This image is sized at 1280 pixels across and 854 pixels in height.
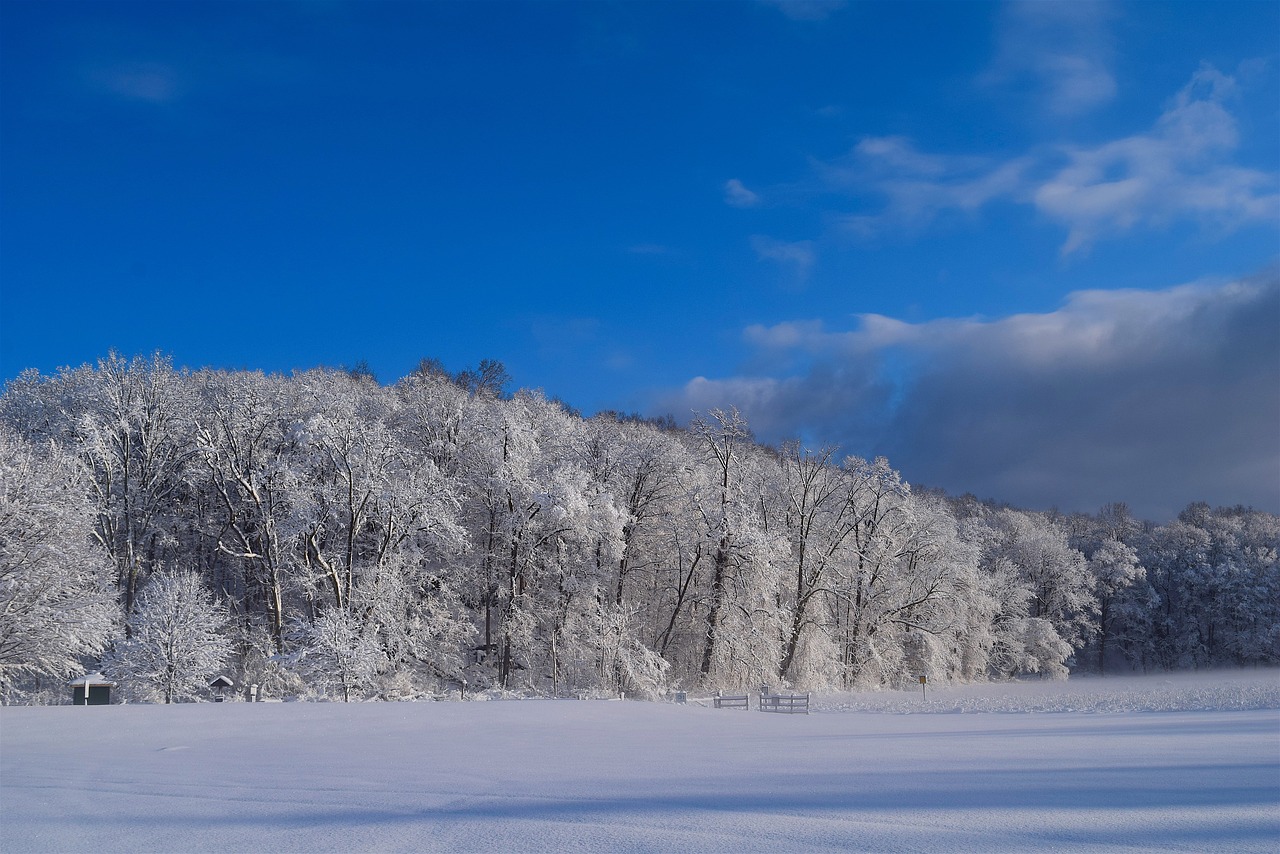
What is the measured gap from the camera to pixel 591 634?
119 ft

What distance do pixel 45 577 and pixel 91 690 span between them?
23.2 ft

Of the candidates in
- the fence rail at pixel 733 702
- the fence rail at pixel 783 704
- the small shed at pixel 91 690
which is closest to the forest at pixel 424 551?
the small shed at pixel 91 690

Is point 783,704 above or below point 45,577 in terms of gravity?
below

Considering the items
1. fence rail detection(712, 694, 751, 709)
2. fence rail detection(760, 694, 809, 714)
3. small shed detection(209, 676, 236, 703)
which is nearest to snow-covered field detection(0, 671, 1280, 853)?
small shed detection(209, 676, 236, 703)

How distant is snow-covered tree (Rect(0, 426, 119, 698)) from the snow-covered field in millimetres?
13802

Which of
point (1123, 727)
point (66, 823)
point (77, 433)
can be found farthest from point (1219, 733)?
point (77, 433)

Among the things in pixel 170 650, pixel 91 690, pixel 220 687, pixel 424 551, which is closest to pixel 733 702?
pixel 424 551

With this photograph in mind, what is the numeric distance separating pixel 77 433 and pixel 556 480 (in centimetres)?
2359

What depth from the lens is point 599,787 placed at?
8805mm

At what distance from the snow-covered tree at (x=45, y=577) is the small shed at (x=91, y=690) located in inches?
182

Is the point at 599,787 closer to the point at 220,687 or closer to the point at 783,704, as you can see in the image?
the point at 783,704

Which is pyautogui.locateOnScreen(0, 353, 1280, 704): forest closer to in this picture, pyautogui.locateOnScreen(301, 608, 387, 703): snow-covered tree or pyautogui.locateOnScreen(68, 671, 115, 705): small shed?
pyautogui.locateOnScreen(301, 608, 387, 703): snow-covered tree

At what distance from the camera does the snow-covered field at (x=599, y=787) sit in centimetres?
659

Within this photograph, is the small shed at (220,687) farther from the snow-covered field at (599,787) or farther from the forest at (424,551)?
the snow-covered field at (599,787)
